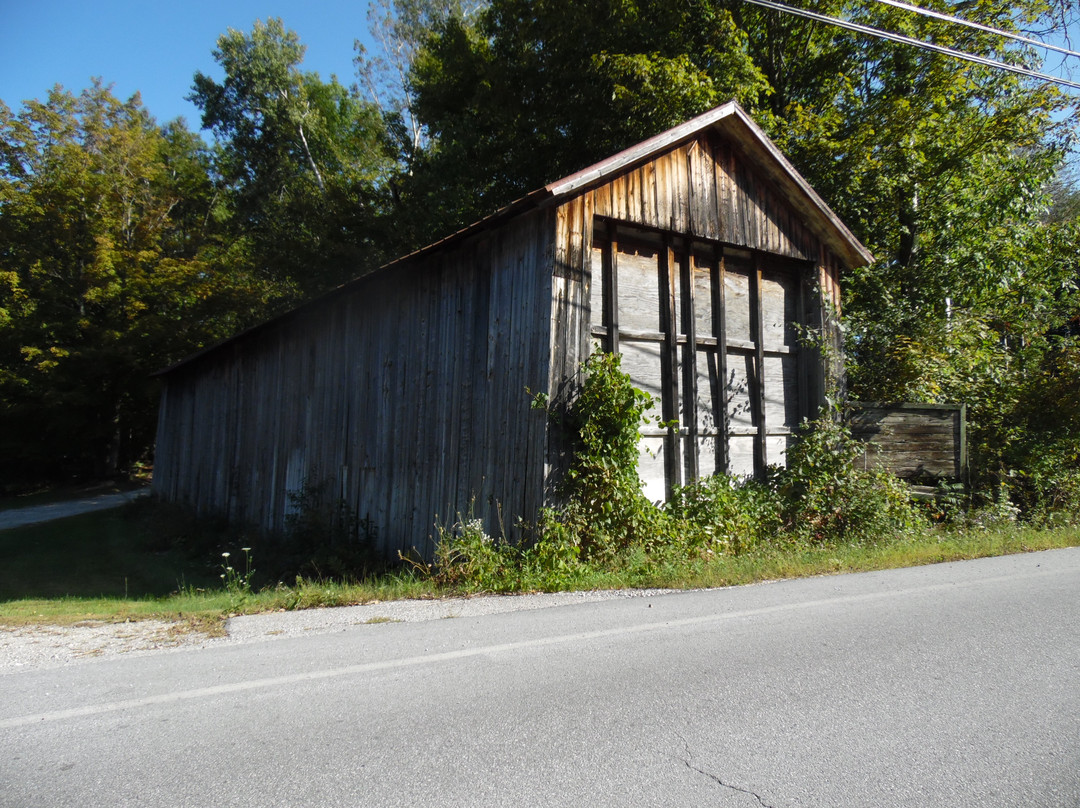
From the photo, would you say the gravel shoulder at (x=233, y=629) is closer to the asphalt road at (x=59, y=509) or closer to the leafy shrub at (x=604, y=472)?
the leafy shrub at (x=604, y=472)

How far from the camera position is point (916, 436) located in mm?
10281

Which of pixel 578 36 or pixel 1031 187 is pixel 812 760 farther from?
pixel 578 36

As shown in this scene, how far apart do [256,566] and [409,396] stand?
3.75 m

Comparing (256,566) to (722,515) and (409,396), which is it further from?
(722,515)

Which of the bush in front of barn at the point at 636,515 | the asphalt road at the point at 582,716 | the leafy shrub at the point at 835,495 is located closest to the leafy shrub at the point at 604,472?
the bush in front of barn at the point at 636,515

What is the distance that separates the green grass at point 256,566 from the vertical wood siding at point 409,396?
1316 mm

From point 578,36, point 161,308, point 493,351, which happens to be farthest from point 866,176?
point 161,308

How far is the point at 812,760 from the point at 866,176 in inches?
514

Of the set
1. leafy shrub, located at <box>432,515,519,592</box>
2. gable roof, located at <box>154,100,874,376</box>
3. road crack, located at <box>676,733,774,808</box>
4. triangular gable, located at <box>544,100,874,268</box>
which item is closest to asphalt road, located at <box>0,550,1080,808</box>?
road crack, located at <box>676,733,774,808</box>

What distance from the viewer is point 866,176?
1356 cm

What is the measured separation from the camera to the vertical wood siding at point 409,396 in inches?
322

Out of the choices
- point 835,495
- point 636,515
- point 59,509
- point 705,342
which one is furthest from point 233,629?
point 59,509

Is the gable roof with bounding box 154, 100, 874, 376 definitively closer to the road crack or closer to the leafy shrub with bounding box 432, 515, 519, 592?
the leafy shrub with bounding box 432, 515, 519, 592

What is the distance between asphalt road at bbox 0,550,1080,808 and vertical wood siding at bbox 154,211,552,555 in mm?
3253
